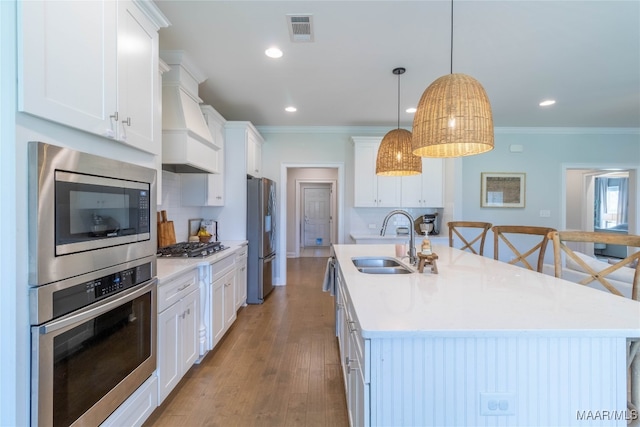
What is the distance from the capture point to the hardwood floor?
68.9 inches

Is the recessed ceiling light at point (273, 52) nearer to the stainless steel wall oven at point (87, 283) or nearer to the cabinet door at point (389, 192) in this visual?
A: the stainless steel wall oven at point (87, 283)

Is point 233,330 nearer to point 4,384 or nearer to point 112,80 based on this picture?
point 4,384

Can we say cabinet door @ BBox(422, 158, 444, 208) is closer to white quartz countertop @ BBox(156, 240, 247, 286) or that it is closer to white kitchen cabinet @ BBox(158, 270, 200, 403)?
white quartz countertop @ BBox(156, 240, 247, 286)

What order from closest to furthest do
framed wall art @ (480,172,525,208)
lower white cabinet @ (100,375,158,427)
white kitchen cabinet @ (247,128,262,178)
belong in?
lower white cabinet @ (100,375,158,427)
white kitchen cabinet @ (247,128,262,178)
framed wall art @ (480,172,525,208)

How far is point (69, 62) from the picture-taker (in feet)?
3.56

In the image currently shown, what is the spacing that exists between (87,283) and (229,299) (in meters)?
1.82

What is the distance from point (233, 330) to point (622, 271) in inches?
144

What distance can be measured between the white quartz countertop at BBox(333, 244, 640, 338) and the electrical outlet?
0.72ft

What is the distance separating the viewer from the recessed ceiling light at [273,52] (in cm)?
237

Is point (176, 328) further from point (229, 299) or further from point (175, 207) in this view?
point (175, 207)

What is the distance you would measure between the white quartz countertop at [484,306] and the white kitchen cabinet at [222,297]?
1.35 m

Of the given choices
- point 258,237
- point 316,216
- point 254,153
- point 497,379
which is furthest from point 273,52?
point 316,216

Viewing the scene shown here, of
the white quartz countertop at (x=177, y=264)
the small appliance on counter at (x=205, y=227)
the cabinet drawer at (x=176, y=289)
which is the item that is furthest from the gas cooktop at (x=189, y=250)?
the small appliance on counter at (x=205, y=227)

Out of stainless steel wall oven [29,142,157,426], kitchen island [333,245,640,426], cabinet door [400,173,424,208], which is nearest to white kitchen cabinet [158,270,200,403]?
stainless steel wall oven [29,142,157,426]
